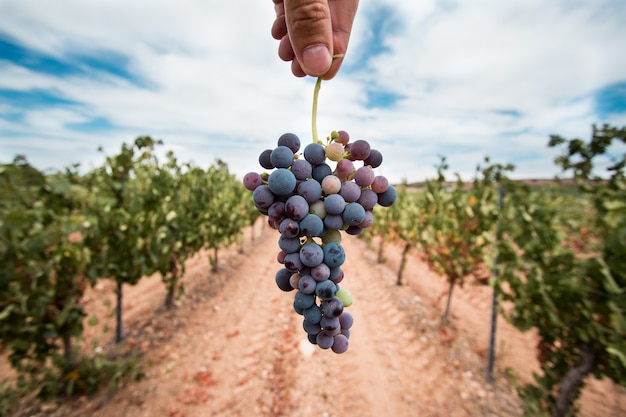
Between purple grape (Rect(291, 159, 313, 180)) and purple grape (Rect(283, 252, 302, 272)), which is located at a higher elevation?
purple grape (Rect(291, 159, 313, 180))

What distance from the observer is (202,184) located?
8969 millimetres

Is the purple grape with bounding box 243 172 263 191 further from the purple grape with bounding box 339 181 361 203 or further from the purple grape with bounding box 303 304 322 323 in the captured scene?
the purple grape with bounding box 303 304 322 323

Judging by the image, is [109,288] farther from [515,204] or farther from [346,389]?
[515,204]

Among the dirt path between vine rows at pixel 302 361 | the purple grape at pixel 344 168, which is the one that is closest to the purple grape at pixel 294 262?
the purple grape at pixel 344 168

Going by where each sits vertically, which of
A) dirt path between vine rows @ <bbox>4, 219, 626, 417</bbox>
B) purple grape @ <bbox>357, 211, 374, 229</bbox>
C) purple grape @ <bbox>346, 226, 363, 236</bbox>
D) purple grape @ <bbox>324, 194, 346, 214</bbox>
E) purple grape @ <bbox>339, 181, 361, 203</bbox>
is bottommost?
dirt path between vine rows @ <bbox>4, 219, 626, 417</bbox>

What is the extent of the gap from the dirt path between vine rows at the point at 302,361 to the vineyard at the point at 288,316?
0.10ft

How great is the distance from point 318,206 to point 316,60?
0.54 m

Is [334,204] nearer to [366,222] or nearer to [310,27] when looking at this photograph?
[366,222]

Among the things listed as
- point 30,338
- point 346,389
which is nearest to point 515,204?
point 346,389

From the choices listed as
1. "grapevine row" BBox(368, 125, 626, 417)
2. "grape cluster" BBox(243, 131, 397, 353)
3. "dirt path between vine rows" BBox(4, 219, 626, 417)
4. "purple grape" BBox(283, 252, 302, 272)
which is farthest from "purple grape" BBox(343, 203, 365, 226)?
"dirt path between vine rows" BBox(4, 219, 626, 417)

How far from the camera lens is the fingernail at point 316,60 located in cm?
110

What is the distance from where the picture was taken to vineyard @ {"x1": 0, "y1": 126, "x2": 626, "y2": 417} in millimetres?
3299

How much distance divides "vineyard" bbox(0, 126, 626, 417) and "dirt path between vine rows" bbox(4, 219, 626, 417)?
3 cm

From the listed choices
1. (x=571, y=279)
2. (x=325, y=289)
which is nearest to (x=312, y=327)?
(x=325, y=289)
